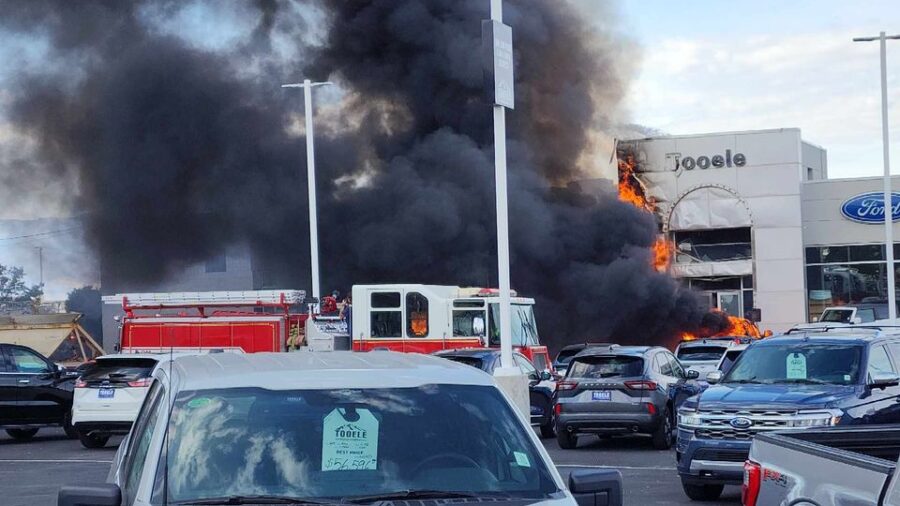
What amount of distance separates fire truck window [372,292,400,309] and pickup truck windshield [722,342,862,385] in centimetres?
1205

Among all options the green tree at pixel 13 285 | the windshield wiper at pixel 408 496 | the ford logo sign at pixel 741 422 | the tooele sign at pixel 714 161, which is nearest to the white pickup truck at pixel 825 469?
the windshield wiper at pixel 408 496

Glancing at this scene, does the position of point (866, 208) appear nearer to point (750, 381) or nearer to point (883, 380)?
point (750, 381)

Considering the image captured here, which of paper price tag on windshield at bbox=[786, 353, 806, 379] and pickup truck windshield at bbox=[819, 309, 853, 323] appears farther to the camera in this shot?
pickup truck windshield at bbox=[819, 309, 853, 323]

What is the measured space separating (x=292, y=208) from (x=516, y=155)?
7.77 m

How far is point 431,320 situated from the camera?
25109 mm

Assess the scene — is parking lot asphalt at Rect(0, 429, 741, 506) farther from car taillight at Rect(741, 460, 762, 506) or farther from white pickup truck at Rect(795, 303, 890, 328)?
white pickup truck at Rect(795, 303, 890, 328)

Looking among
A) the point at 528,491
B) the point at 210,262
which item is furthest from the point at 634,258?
the point at 528,491

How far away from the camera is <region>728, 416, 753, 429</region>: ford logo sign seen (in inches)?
489

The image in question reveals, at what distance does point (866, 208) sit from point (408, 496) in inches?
1780

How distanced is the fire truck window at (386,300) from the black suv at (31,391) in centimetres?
594

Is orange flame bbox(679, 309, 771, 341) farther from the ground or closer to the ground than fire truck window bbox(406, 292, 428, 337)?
closer to the ground

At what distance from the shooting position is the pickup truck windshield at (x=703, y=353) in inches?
1093

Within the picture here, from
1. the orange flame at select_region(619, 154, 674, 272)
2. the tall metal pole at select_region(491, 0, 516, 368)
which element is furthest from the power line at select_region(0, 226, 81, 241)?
the tall metal pole at select_region(491, 0, 516, 368)

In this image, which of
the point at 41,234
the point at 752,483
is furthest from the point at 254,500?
the point at 41,234
